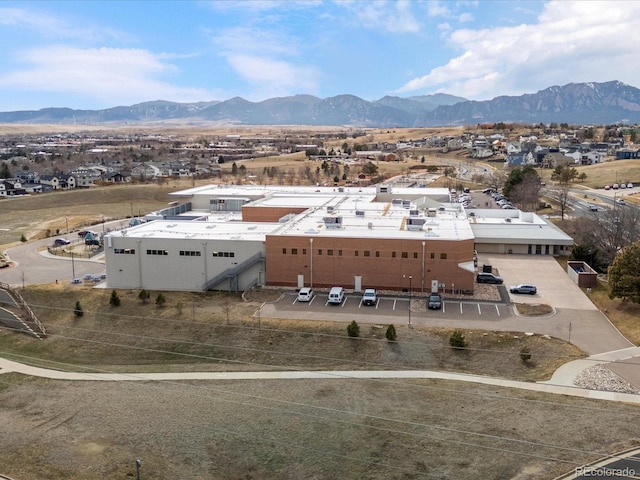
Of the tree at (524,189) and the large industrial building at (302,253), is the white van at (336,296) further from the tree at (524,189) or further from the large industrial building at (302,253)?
the tree at (524,189)

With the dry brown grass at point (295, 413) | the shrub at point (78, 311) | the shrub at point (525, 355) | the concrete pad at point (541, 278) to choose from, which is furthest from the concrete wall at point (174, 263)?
the shrub at point (525, 355)

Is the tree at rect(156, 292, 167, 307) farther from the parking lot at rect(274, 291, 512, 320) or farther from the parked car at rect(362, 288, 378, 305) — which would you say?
the parked car at rect(362, 288, 378, 305)

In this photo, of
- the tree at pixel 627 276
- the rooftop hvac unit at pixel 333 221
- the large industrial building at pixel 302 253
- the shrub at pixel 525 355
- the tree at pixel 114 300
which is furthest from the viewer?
the rooftop hvac unit at pixel 333 221

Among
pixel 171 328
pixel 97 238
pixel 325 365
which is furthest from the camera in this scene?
pixel 97 238

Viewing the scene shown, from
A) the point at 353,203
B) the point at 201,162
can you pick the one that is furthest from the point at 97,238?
the point at 201,162

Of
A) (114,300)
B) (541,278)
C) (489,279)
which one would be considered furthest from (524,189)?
(114,300)

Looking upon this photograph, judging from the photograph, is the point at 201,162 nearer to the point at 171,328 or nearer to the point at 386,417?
the point at 171,328

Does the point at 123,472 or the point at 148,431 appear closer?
the point at 123,472
